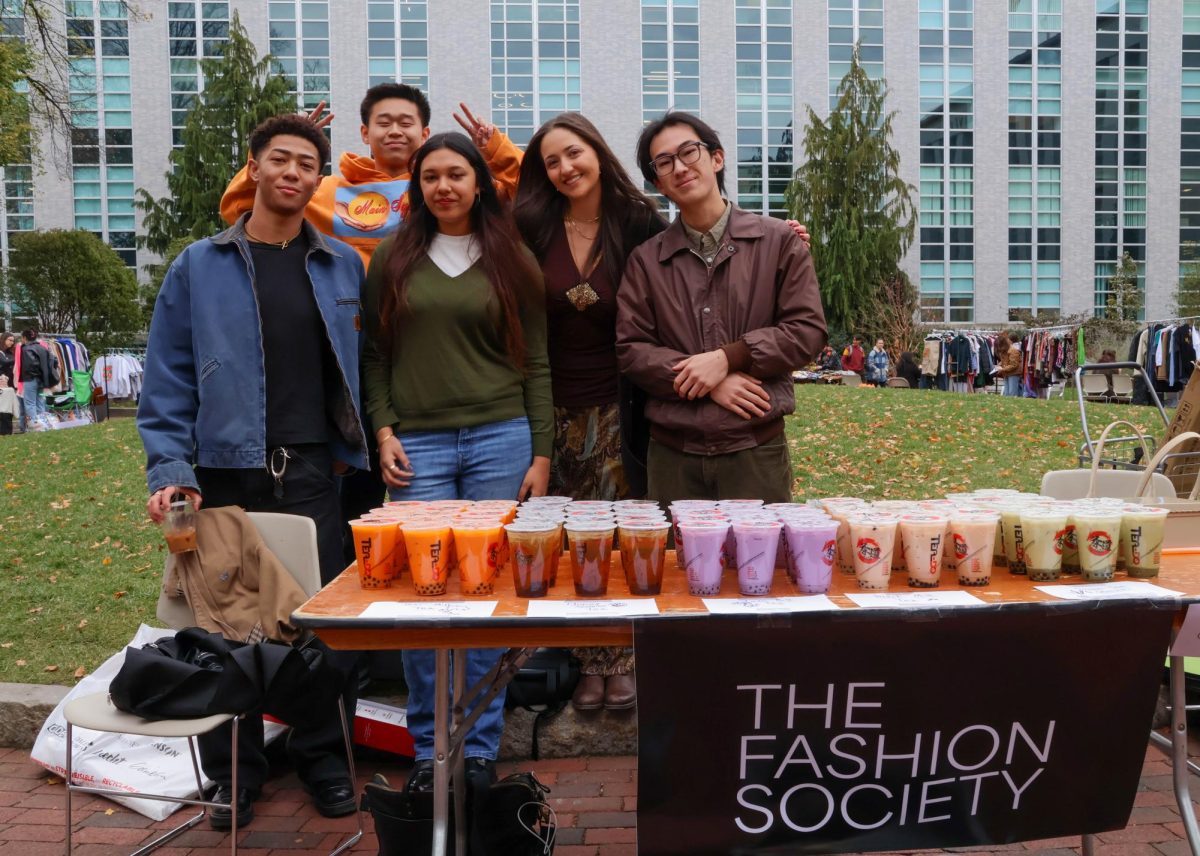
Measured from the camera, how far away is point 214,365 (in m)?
2.96

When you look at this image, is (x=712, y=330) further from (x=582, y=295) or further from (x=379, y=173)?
(x=379, y=173)

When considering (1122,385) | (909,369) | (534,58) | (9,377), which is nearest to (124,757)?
(1122,385)

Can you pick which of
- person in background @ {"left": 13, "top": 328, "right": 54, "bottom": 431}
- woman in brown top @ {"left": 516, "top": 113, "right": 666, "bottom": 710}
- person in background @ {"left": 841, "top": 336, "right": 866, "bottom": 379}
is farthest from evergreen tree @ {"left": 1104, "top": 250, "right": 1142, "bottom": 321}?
woman in brown top @ {"left": 516, "top": 113, "right": 666, "bottom": 710}

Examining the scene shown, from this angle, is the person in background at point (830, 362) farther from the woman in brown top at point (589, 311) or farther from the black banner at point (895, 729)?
the black banner at point (895, 729)

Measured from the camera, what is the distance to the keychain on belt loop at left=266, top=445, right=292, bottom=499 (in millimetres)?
3061

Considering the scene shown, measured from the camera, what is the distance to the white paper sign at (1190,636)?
2.26 meters

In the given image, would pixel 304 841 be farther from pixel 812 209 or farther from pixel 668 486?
pixel 812 209

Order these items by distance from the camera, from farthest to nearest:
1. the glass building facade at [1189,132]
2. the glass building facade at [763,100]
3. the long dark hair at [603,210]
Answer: the glass building facade at [1189,132], the glass building facade at [763,100], the long dark hair at [603,210]

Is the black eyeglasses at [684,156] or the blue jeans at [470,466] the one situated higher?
the black eyeglasses at [684,156]

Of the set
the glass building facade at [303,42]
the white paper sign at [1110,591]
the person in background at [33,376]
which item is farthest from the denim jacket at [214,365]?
the glass building facade at [303,42]

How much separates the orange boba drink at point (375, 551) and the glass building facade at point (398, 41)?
35.1m

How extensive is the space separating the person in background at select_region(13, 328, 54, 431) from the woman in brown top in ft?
52.5

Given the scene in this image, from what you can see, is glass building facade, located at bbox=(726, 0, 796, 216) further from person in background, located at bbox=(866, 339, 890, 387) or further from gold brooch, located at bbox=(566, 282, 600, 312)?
gold brooch, located at bbox=(566, 282, 600, 312)

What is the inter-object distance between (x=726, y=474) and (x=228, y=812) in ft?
6.72
